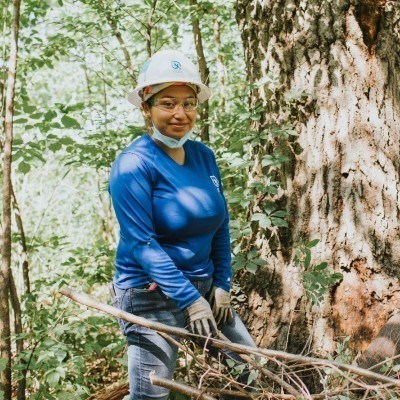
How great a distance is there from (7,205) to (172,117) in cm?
176

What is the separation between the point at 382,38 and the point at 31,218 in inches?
441

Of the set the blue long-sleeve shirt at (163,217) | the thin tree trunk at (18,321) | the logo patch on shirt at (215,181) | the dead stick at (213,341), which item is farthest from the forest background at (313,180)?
the dead stick at (213,341)

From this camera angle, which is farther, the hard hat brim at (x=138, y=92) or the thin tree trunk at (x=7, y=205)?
the thin tree trunk at (x=7, y=205)

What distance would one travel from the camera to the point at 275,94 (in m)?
3.16

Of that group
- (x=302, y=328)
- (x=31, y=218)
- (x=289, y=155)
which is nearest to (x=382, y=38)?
(x=289, y=155)

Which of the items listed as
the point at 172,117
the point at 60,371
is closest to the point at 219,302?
the point at 172,117

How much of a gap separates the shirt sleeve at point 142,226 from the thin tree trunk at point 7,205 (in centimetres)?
158

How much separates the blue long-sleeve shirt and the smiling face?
0.09 meters

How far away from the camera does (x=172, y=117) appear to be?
218 cm

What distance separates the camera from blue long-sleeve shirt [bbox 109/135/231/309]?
2000 millimetres

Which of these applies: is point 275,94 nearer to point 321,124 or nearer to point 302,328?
point 321,124

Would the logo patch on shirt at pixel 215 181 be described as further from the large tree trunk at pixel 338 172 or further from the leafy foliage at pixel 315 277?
the large tree trunk at pixel 338 172

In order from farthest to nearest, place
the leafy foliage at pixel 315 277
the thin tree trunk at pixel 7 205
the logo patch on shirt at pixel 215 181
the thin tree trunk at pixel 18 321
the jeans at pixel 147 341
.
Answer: the thin tree trunk at pixel 18 321, the thin tree trunk at pixel 7 205, the leafy foliage at pixel 315 277, the logo patch on shirt at pixel 215 181, the jeans at pixel 147 341

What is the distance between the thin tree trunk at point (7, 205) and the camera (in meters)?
3.29
